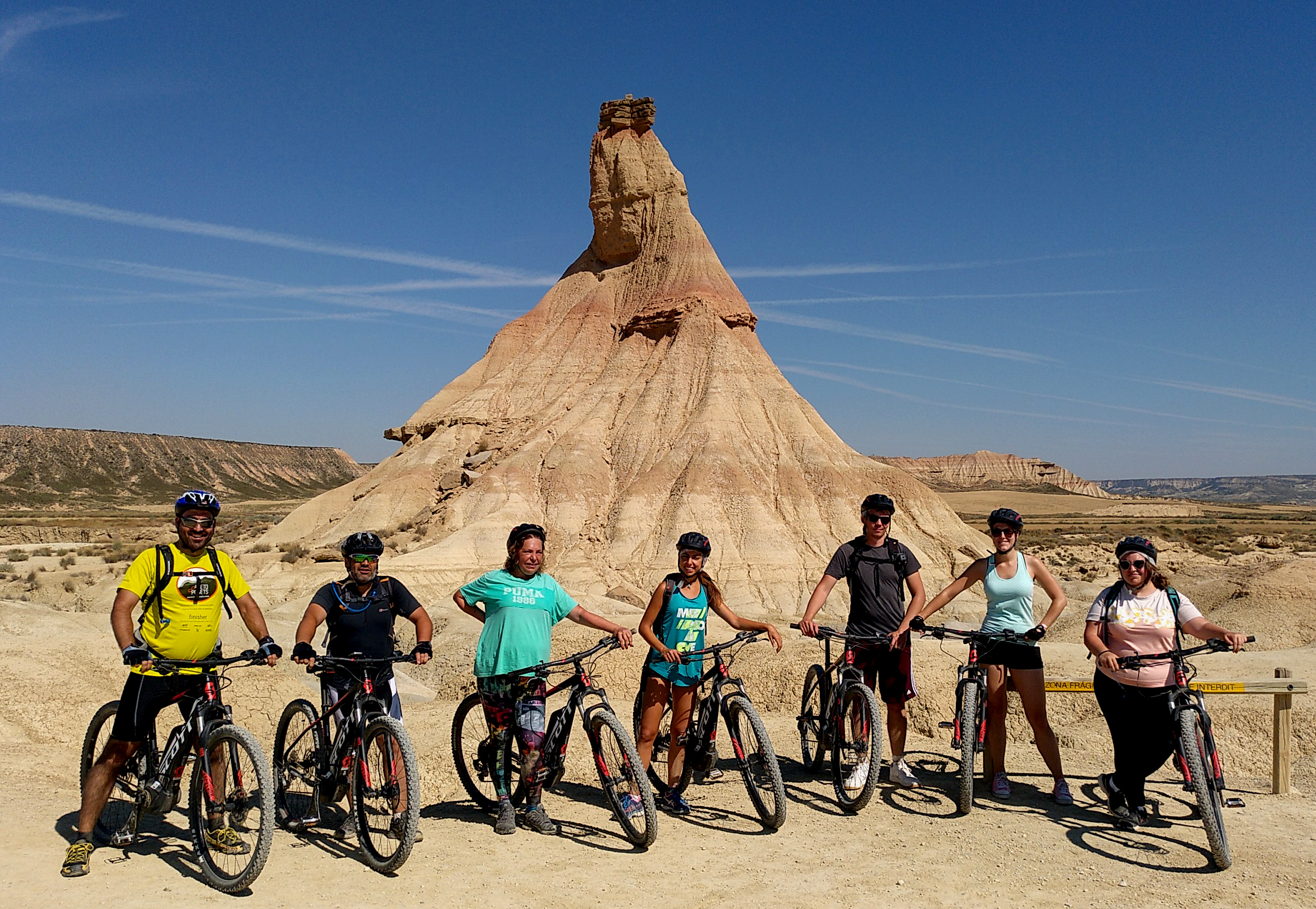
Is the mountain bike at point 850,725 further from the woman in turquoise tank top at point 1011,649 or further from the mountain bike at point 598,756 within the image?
the mountain bike at point 598,756

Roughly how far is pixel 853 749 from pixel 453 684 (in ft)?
20.0

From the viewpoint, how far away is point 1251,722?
320 inches

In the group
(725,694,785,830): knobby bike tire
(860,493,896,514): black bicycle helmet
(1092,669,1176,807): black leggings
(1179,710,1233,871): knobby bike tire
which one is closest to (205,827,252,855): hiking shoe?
(725,694,785,830): knobby bike tire

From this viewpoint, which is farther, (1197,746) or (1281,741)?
(1281,741)

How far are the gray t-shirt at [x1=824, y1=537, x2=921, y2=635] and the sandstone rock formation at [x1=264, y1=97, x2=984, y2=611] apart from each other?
1559 centimetres

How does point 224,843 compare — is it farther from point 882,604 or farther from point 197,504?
point 882,604

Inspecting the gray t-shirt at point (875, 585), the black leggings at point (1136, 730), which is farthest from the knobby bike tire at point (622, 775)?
the black leggings at point (1136, 730)

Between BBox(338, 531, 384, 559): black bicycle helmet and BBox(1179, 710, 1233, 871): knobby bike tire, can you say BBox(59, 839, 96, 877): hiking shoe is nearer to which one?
BBox(338, 531, 384, 559): black bicycle helmet

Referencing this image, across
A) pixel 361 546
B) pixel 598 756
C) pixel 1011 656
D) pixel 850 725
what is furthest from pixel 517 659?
pixel 1011 656

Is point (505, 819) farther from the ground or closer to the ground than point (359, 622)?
closer to the ground

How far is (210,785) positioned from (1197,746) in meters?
5.84

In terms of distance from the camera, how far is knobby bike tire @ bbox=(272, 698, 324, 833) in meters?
5.72

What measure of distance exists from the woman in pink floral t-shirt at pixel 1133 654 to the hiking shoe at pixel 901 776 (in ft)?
4.44

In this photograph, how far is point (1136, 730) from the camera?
19.4ft
